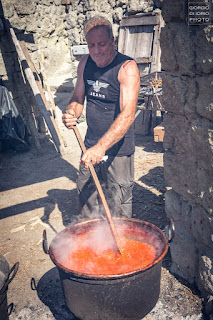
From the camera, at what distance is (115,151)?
11.3 ft

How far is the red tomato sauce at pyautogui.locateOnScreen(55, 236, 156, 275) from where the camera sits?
7.70 feet

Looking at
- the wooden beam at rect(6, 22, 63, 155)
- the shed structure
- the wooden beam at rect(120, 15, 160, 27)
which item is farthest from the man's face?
the wooden beam at rect(120, 15, 160, 27)

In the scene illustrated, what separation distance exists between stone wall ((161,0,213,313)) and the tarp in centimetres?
546

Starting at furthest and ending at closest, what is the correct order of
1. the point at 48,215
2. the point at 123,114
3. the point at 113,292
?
the point at 48,215 → the point at 123,114 → the point at 113,292

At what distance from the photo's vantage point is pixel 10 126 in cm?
724

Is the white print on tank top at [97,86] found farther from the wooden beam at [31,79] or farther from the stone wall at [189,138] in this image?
the wooden beam at [31,79]

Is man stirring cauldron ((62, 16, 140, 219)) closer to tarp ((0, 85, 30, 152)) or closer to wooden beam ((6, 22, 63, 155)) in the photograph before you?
wooden beam ((6, 22, 63, 155))

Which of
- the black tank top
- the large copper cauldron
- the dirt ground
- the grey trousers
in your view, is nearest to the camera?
the large copper cauldron

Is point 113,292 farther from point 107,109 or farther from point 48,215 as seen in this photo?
point 48,215

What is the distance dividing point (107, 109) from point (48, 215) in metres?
2.30

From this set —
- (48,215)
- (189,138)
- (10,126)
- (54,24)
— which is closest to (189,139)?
→ (189,138)

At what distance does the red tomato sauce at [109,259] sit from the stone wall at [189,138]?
0.54 metres

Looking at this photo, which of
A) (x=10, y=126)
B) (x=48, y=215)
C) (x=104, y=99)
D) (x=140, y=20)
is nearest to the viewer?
(x=104, y=99)

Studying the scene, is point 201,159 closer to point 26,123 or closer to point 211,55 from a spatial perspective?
point 211,55
